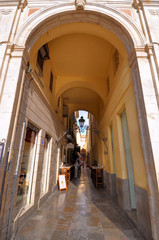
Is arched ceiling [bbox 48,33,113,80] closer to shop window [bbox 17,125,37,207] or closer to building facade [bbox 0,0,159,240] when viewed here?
building facade [bbox 0,0,159,240]

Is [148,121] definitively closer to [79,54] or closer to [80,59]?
[79,54]

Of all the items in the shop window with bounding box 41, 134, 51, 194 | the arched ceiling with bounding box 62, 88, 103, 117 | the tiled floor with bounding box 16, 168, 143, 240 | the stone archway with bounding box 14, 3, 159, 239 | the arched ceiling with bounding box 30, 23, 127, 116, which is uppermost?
the arched ceiling with bounding box 62, 88, 103, 117

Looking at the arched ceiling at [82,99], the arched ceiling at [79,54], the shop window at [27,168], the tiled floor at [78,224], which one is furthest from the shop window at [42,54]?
the arched ceiling at [82,99]

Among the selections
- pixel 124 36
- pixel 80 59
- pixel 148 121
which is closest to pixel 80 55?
pixel 80 59

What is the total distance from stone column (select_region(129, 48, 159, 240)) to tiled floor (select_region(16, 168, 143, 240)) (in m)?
1.07

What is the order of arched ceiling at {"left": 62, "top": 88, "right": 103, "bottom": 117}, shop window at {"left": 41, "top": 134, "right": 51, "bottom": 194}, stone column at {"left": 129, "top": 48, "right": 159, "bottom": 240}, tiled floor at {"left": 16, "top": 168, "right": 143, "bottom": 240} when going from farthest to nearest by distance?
arched ceiling at {"left": 62, "top": 88, "right": 103, "bottom": 117}
shop window at {"left": 41, "top": 134, "right": 51, "bottom": 194}
tiled floor at {"left": 16, "top": 168, "right": 143, "bottom": 240}
stone column at {"left": 129, "top": 48, "right": 159, "bottom": 240}

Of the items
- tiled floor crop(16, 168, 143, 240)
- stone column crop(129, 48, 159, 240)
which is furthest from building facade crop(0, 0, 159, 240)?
tiled floor crop(16, 168, 143, 240)

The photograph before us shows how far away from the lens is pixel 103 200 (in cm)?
519

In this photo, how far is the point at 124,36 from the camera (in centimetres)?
356

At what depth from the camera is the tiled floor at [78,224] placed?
8.98 feet

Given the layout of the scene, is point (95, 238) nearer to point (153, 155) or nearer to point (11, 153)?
point (153, 155)

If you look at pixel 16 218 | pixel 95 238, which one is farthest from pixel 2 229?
pixel 95 238

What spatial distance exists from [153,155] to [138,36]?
3013 mm

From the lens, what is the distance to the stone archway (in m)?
2.44
